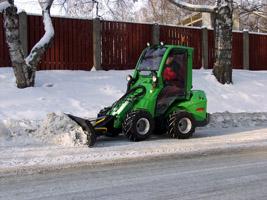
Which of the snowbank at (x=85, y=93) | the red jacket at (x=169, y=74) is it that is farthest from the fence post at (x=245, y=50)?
the red jacket at (x=169, y=74)

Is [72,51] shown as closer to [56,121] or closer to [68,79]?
[68,79]

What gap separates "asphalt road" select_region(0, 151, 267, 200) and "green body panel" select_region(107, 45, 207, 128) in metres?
2.04

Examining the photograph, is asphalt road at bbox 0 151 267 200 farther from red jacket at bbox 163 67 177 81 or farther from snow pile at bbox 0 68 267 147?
red jacket at bbox 163 67 177 81

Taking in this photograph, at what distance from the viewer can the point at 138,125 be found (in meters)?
10.2

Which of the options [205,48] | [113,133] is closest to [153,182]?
[113,133]

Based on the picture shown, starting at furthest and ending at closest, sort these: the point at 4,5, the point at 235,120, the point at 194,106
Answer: the point at 235,120 → the point at 4,5 → the point at 194,106

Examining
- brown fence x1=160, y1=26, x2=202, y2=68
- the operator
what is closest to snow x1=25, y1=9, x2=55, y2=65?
the operator

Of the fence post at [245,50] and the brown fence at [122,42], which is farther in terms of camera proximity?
the fence post at [245,50]

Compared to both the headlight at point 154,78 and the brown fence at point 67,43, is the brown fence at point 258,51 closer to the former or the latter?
the brown fence at point 67,43

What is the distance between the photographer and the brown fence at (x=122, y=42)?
18.6 m

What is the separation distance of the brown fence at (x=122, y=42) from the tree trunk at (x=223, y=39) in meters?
3.08

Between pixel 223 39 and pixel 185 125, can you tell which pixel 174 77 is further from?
pixel 223 39

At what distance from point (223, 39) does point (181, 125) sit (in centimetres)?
798

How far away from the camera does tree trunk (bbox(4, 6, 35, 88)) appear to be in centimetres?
1382
